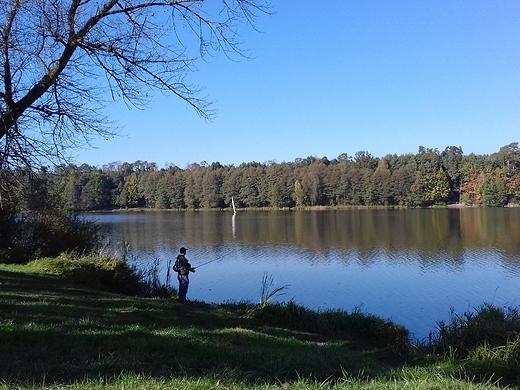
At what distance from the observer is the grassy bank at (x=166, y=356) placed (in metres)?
3.56

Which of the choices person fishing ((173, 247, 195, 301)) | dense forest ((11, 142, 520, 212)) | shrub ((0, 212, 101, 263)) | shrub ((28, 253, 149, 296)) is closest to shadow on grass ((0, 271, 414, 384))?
person fishing ((173, 247, 195, 301))

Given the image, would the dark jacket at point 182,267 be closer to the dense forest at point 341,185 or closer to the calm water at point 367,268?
the calm water at point 367,268

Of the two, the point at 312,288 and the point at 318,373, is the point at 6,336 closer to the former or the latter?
the point at 318,373

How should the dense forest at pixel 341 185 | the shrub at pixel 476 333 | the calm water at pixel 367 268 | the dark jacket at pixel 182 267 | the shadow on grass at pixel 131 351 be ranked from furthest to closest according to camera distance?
the dense forest at pixel 341 185
the calm water at pixel 367 268
the dark jacket at pixel 182 267
the shrub at pixel 476 333
the shadow on grass at pixel 131 351

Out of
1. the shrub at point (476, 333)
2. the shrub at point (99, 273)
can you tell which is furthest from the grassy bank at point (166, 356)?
the shrub at point (99, 273)

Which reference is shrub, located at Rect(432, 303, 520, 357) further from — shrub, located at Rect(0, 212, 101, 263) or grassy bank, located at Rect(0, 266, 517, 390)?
shrub, located at Rect(0, 212, 101, 263)

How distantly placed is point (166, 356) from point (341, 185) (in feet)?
273

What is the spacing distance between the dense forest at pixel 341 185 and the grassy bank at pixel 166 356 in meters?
68.0

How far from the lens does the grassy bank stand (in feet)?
11.7

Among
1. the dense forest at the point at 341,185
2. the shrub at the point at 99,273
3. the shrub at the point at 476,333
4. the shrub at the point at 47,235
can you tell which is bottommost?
the shrub at the point at 476,333

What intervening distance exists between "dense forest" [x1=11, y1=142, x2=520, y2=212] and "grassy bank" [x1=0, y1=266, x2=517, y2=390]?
67992 mm

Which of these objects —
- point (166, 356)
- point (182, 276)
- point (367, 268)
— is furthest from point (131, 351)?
point (367, 268)

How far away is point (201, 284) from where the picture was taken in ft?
61.8

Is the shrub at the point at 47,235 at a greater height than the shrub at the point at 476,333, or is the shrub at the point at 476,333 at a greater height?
the shrub at the point at 47,235
